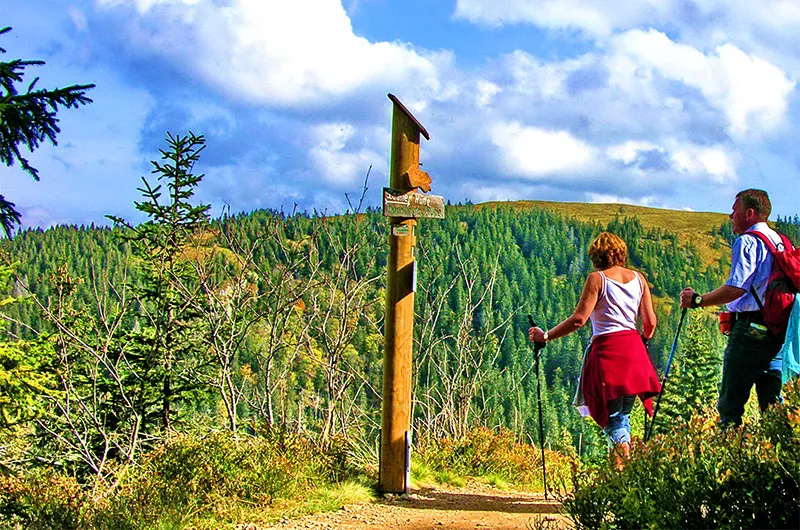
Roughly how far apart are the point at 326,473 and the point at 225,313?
1.67 m

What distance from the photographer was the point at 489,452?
7777 millimetres

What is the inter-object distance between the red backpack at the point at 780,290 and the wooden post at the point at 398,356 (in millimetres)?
2625

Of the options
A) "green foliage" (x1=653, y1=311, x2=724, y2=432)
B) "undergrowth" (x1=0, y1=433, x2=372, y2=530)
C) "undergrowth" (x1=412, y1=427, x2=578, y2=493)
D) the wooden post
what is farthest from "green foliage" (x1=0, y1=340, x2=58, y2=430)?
"green foliage" (x1=653, y1=311, x2=724, y2=432)

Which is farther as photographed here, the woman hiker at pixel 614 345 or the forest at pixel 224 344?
the forest at pixel 224 344

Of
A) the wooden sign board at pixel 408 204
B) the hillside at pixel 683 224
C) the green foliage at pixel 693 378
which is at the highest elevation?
the hillside at pixel 683 224

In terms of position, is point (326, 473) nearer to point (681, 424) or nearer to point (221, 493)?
point (221, 493)

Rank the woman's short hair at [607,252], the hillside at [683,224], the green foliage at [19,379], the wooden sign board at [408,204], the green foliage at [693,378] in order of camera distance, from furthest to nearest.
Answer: the hillside at [683,224] < the green foliage at [693,378] < the green foliage at [19,379] < the wooden sign board at [408,204] < the woman's short hair at [607,252]

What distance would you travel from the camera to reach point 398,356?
644cm

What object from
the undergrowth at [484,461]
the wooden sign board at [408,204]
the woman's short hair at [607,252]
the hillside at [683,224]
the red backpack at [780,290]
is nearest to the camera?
the red backpack at [780,290]

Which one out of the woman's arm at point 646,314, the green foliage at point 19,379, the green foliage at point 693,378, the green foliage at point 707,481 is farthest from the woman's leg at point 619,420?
the green foliage at point 693,378

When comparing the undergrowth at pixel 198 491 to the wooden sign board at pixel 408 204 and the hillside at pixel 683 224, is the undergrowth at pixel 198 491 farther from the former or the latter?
the hillside at pixel 683 224

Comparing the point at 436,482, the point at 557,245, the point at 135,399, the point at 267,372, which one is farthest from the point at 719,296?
the point at 557,245

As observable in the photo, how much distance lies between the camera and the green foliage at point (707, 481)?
360cm

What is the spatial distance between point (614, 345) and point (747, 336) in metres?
0.81
